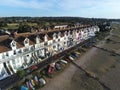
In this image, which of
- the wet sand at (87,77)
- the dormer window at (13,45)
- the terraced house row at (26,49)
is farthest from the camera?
the dormer window at (13,45)

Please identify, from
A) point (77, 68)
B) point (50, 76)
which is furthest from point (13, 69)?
point (77, 68)

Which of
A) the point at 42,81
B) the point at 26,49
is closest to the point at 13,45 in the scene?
the point at 26,49

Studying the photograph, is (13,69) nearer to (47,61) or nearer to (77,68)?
(47,61)

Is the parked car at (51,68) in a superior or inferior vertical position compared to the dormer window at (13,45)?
inferior

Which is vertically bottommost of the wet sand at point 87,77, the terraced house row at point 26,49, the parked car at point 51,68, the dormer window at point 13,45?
the wet sand at point 87,77

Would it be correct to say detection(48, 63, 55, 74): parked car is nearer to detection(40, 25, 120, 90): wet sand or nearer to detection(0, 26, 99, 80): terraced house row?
detection(40, 25, 120, 90): wet sand

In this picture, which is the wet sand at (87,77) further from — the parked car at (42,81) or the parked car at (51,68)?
the parked car at (51,68)

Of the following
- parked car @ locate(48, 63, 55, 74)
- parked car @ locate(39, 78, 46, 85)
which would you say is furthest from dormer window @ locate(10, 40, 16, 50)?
parked car @ locate(39, 78, 46, 85)

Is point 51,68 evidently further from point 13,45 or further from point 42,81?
point 13,45

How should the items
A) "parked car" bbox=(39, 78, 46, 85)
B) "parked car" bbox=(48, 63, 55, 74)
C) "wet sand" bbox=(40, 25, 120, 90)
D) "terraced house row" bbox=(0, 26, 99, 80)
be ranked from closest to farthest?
1. "parked car" bbox=(39, 78, 46, 85)
2. "wet sand" bbox=(40, 25, 120, 90)
3. "terraced house row" bbox=(0, 26, 99, 80)
4. "parked car" bbox=(48, 63, 55, 74)

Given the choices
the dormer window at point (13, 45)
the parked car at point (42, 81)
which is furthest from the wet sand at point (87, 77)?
the dormer window at point (13, 45)
